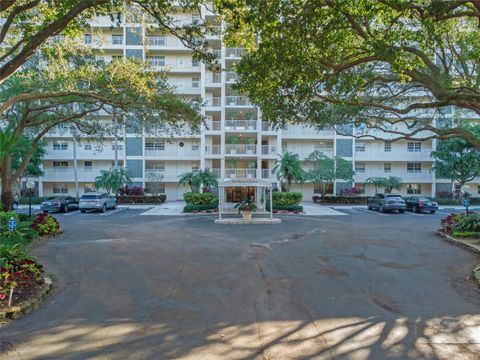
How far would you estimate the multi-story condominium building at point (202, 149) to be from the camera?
33656 millimetres

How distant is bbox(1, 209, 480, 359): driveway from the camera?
4410 millimetres

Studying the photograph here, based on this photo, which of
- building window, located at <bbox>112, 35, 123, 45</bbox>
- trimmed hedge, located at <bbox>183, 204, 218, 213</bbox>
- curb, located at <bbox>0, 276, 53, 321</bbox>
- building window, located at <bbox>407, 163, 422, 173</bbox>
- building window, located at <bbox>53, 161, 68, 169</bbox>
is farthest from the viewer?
building window, located at <bbox>53, 161, 68, 169</bbox>

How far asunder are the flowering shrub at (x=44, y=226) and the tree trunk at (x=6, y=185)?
1.48 metres

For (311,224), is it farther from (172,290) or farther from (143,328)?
(143,328)

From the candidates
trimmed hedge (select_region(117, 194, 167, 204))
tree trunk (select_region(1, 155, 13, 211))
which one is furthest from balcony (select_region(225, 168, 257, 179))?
tree trunk (select_region(1, 155, 13, 211))

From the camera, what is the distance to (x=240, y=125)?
32688 millimetres

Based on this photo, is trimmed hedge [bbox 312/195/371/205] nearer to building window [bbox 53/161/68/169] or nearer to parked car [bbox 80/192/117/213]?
parked car [bbox 80/192/117/213]

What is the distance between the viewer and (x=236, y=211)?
917 inches

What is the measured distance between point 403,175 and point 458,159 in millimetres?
6568

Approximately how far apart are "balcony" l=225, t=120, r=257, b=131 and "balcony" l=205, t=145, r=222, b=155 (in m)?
2.50

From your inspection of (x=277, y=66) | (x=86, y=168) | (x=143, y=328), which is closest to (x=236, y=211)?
(x=277, y=66)

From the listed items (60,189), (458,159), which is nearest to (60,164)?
(60,189)

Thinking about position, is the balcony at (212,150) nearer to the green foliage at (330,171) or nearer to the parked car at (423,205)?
the green foliage at (330,171)

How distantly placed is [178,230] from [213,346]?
11308mm
